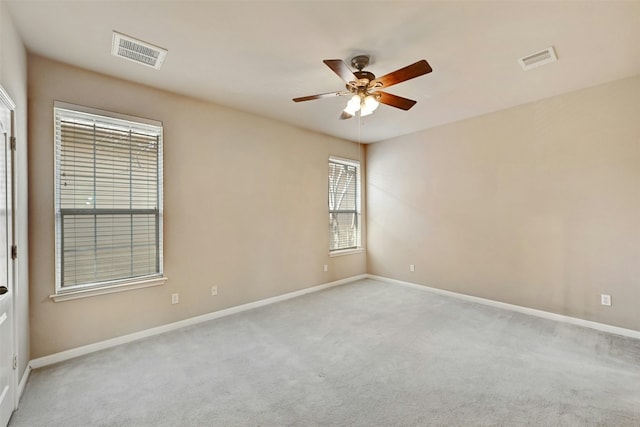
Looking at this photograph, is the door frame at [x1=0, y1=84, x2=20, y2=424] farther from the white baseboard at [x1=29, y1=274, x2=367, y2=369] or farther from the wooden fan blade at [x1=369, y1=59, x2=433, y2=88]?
the wooden fan blade at [x1=369, y1=59, x2=433, y2=88]

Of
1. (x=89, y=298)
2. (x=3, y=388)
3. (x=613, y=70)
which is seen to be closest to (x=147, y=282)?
(x=89, y=298)

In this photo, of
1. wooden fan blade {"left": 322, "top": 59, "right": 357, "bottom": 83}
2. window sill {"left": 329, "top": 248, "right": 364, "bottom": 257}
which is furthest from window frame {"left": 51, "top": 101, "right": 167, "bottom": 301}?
window sill {"left": 329, "top": 248, "right": 364, "bottom": 257}

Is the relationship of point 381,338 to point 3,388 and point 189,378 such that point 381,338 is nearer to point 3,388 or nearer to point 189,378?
point 189,378

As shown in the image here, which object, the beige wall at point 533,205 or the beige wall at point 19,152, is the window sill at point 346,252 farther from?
the beige wall at point 19,152

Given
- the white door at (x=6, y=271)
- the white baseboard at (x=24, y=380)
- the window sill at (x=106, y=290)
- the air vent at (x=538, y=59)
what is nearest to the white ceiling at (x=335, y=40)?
the air vent at (x=538, y=59)

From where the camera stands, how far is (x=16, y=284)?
6.68 feet

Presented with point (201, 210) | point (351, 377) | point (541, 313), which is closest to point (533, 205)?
point (541, 313)

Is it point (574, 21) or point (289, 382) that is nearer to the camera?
point (574, 21)

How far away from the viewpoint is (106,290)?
2.88m

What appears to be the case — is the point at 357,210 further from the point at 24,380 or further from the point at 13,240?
the point at 24,380

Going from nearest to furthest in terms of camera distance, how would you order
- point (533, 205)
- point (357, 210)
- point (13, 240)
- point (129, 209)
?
point (13, 240) → point (129, 209) → point (533, 205) → point (357, 210)

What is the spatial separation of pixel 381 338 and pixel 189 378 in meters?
1.85

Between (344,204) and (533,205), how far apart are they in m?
2.91

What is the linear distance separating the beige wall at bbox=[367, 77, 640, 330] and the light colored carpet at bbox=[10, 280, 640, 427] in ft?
1.90
